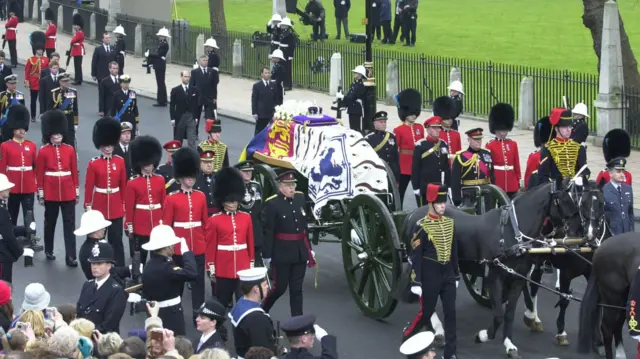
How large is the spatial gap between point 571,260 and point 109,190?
18.4 feet

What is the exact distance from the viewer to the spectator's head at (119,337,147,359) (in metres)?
8.95

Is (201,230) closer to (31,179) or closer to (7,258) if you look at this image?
(7,258)

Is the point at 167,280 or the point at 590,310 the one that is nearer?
the point at 167,280

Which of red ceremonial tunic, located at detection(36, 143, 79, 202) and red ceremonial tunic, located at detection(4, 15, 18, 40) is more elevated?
red ceremonial tunic, located at detection(4, 15, 18, 40)

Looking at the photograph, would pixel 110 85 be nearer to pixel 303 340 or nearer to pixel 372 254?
pixel 372 254

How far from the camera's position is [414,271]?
1264 cm

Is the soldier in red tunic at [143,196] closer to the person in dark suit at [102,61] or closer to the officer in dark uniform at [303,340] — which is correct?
the officer in dark uniform at [303,340]

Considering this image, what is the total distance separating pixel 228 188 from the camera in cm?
1329

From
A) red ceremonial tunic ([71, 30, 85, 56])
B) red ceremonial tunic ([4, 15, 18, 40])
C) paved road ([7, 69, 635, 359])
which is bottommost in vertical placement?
paved road ([7, 69, 635, 359])

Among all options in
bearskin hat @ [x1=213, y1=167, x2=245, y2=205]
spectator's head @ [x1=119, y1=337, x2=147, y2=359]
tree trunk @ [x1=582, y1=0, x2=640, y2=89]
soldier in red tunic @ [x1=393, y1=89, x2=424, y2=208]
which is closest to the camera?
spectator's head @ [x1=119, y1=337, x2=147, y2=359]

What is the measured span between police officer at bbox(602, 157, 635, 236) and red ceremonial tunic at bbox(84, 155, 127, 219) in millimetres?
5620

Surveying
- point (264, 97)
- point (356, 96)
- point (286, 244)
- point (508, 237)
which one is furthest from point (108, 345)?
point (264, 97)

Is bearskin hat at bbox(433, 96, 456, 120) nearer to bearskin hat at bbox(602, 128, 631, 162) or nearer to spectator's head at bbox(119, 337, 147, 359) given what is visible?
bearskin hat at bbox(602, 128, 631, 162)

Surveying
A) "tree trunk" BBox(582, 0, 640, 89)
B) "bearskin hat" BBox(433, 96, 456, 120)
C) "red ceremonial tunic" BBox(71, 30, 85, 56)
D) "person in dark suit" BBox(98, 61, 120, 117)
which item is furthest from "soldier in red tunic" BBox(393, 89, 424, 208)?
"red ceremonial tunic" BBox(71, 30, 85, 56)
